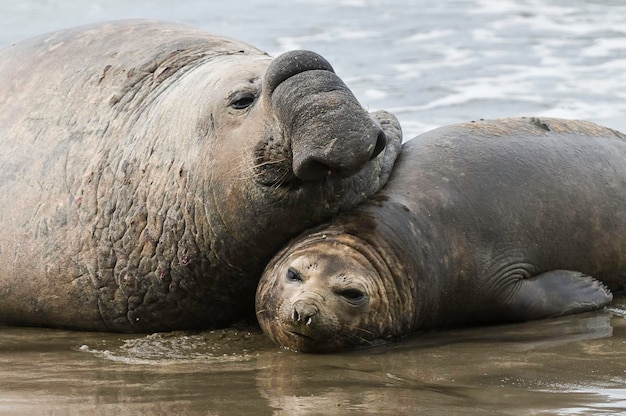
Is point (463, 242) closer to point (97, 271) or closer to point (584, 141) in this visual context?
point (584, 141)

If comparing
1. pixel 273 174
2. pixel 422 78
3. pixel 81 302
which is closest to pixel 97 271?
pixel 81 302

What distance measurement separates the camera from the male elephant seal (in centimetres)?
628

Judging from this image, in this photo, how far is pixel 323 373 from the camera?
226 inches

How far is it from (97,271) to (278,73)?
1.49 m

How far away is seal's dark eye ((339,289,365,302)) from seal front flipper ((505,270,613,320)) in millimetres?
917

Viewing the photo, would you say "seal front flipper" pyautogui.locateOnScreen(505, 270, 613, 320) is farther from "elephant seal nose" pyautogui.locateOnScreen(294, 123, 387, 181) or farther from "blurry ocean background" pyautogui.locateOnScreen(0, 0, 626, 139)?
"blurry ocean background" pyautogui.locateOnScreen(0, 0, 626, 139)

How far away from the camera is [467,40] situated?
640 inches

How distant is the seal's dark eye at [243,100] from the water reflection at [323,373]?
114 cm

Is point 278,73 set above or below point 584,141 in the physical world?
above

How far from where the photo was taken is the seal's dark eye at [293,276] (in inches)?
247

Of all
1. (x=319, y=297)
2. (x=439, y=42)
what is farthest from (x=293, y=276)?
(x=439, y=42)

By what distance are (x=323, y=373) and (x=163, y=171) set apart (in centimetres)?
162

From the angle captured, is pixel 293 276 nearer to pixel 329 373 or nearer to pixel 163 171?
pixel 329 373

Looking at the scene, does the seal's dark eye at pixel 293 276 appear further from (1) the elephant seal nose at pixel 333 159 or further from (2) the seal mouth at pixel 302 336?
(1) the elephant seal nose at pixel 333 159
